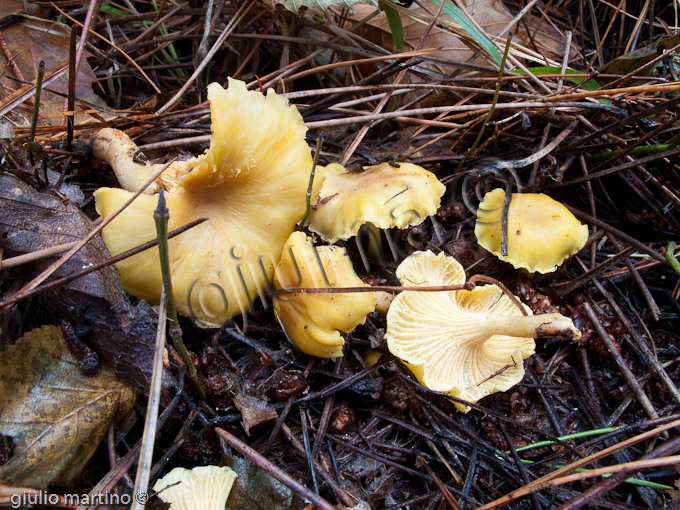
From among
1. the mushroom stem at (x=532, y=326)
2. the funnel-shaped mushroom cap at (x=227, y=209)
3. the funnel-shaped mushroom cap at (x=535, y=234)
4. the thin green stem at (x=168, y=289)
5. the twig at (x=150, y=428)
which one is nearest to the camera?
the thin green stem at (x=168, y=289)

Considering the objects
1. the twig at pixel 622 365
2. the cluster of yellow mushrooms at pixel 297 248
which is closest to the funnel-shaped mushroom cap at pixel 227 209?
the cluster of yellow mushrooms at pixel 297 248

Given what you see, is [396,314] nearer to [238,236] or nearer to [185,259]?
[238,236]

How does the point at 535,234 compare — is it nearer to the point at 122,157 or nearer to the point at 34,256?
the point at 122,157

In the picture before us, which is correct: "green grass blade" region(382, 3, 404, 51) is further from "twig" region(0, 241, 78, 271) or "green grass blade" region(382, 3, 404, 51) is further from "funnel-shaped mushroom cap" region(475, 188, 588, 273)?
"twig" region(0, 241, 78, 271)

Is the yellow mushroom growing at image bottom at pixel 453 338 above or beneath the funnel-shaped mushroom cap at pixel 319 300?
beneath

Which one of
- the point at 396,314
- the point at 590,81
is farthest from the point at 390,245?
the point at 590,81

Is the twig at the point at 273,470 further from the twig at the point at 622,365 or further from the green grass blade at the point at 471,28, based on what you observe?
the green grass blade at the point at 471,28
